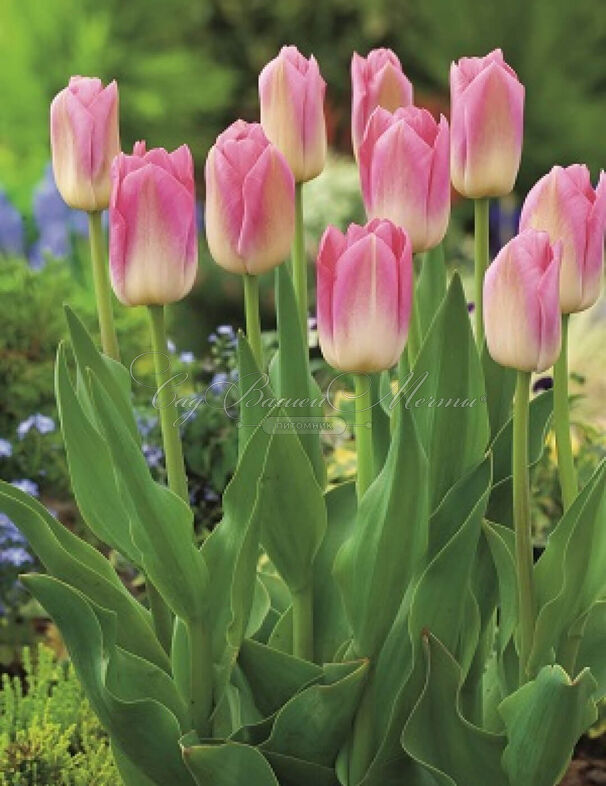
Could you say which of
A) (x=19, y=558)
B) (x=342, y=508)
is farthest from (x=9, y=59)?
(x=342, y=508)

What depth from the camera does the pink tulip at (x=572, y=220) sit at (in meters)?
1.35

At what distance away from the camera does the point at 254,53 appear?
20.6 feet

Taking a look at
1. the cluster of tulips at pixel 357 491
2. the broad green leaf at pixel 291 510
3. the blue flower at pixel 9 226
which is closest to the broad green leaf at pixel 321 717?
the cluster of tulips at pixel 357 491

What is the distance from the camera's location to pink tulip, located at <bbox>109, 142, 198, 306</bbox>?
1.33 metres

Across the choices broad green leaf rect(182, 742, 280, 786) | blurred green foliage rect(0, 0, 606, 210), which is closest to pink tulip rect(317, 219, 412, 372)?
broad green leaf rect(182, 742, 280, 786)

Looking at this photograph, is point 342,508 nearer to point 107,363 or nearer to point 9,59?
point 107,363

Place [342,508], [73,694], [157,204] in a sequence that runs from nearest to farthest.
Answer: [157,204] < [342,508] < [73,694]

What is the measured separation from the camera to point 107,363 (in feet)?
4.90

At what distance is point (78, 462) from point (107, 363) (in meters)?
0.10

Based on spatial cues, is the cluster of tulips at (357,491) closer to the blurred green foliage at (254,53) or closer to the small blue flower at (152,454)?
the small blue flower at (152,454)

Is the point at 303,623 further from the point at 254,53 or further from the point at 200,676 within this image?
the point at 254,53

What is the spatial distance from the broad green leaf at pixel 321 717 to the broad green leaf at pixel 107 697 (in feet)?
0.32

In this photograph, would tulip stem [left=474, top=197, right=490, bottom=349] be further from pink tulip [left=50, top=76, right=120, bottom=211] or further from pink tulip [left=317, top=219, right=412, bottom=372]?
pink tulip [left=50, top=76, right=120, bottom=211]

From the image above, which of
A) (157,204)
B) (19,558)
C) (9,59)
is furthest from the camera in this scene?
(9,59)
